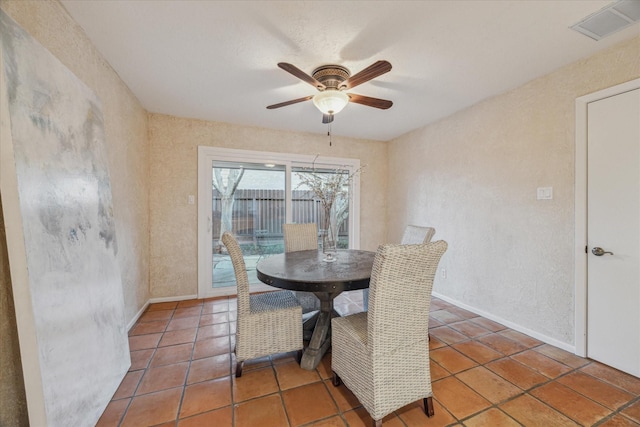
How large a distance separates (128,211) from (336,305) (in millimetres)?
2458

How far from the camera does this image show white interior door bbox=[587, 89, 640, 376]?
5.90 feet

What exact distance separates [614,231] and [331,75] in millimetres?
2450

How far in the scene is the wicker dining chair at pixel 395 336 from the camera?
4.09ft

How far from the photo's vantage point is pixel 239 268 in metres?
1.74

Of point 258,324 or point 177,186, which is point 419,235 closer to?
point 258,324

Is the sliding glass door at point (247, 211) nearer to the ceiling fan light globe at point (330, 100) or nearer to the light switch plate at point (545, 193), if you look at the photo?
the ceiling fan light globe at point (330, 100)

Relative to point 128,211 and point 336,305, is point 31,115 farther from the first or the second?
point 336,305

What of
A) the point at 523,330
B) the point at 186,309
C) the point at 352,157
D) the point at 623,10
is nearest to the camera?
the point at 623,10

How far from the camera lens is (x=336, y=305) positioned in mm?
3105

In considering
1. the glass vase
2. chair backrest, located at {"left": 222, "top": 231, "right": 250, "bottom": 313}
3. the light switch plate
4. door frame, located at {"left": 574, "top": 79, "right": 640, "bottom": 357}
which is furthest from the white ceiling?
chair backrest, located at {"left": 222, "top": 231, "right": 250, "bottom": 313}

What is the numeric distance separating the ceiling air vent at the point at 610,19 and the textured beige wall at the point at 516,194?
286mm

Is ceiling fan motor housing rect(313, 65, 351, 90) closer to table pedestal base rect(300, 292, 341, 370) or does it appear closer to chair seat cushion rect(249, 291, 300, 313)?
table pedestal base rect(300, 292, 341, 370)

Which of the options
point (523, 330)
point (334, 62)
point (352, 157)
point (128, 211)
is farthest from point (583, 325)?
point (128, 211)

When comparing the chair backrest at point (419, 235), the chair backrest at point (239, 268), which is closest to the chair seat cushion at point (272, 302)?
the chair backrest at point (239, 268)
